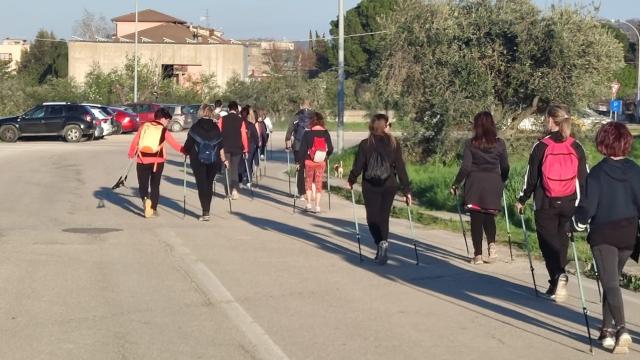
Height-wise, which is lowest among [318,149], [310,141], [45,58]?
[318,149]

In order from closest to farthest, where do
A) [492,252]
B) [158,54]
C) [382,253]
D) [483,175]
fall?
[483,175] → [382,253] → [492,252] → [158,54]

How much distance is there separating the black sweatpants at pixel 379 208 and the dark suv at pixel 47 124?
108 feet

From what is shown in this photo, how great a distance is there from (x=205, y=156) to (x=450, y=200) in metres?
4.63

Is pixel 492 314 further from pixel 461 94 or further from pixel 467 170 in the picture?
pixel 461 94

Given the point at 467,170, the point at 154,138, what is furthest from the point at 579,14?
the point at 467,170

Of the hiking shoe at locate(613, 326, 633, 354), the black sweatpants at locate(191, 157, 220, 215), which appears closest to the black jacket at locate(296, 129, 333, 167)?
the black sweatpants at locate(191, 157, 220, 215)

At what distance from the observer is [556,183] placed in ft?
32.1

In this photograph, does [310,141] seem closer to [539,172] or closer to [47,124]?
[539,172]

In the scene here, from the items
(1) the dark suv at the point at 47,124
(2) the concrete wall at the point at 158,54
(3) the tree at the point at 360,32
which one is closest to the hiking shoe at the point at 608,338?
(1) the dark suv at the point at 47,124

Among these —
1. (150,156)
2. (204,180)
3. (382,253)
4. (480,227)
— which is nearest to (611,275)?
(480,227)

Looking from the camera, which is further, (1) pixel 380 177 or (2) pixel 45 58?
(2) pixel 45 58

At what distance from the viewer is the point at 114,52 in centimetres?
8588

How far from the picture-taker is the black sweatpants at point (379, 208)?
11.9 m

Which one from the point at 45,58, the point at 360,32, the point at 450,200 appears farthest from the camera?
the point at 45,58
